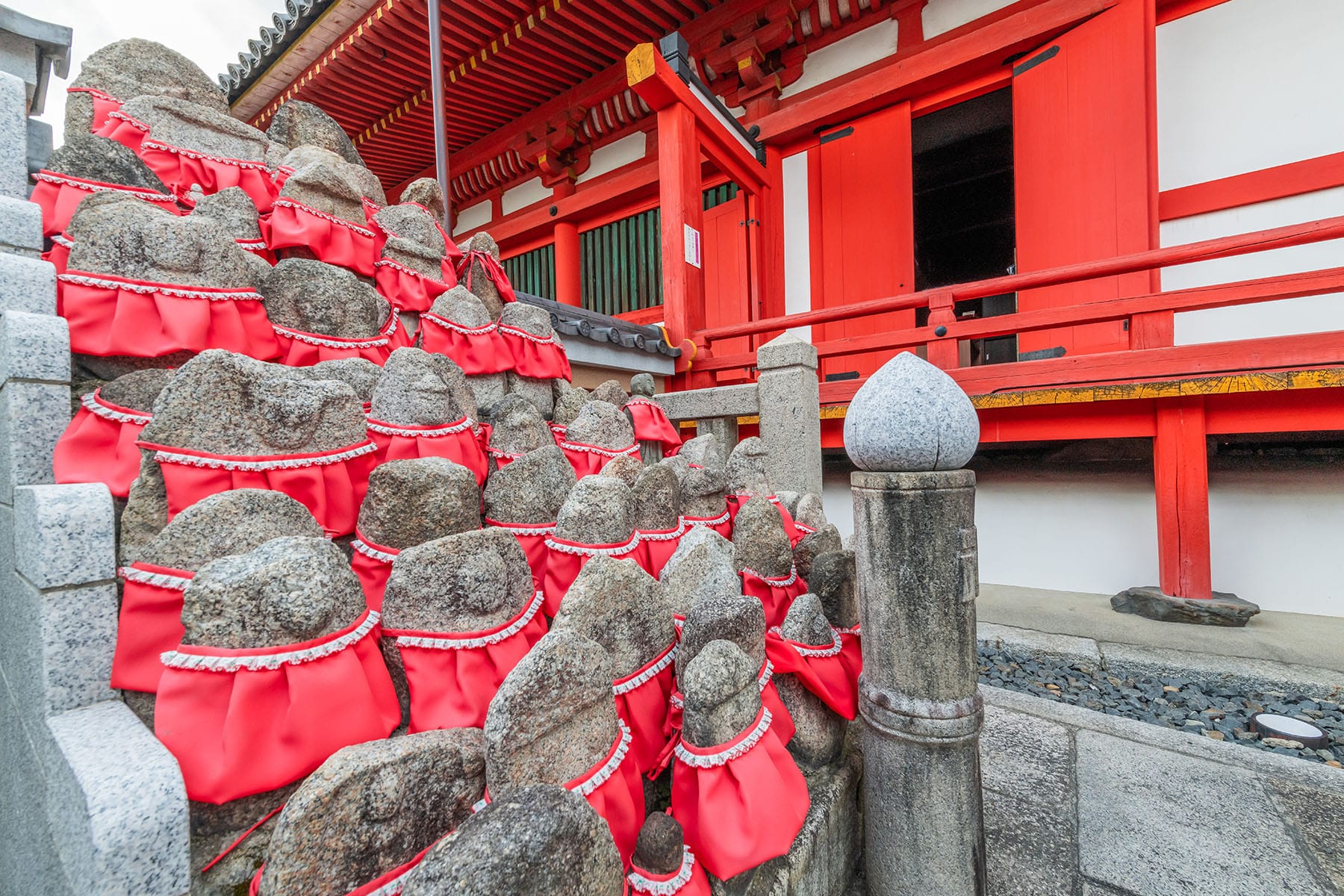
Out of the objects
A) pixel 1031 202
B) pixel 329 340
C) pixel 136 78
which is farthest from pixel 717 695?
pixel 1031 202

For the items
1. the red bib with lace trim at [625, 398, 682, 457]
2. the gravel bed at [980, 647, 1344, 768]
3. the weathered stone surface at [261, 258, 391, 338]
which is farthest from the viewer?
the red bib with lace trim at [625, 398, 682, 457]

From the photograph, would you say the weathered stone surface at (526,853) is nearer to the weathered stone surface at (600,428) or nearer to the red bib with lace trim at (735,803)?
the red bib with lace trim at (735,803)

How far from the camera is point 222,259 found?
1540 millimetres

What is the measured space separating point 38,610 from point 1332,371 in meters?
5.56

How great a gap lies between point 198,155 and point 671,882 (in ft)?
9.20

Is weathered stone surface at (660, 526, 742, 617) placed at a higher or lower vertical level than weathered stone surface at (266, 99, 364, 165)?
lower

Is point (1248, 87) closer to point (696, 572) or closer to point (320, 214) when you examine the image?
point (696, 572)

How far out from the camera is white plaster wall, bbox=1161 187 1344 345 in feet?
13.5

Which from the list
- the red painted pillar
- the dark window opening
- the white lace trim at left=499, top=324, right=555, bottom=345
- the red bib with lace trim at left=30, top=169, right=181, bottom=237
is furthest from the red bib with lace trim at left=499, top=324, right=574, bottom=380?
the dark window opening

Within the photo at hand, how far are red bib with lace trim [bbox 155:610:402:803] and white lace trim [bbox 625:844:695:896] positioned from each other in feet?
1.92

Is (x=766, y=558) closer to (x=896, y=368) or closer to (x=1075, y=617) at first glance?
(x=896, y=368)

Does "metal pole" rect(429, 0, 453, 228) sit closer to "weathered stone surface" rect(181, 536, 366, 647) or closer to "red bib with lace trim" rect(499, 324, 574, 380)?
"red bib with lace trim" rect(499, 324, 574, 380)

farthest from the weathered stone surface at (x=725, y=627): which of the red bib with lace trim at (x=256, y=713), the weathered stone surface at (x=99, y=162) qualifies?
the weathered stone surface at (x=99, y=162)

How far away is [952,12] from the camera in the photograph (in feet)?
17.2
